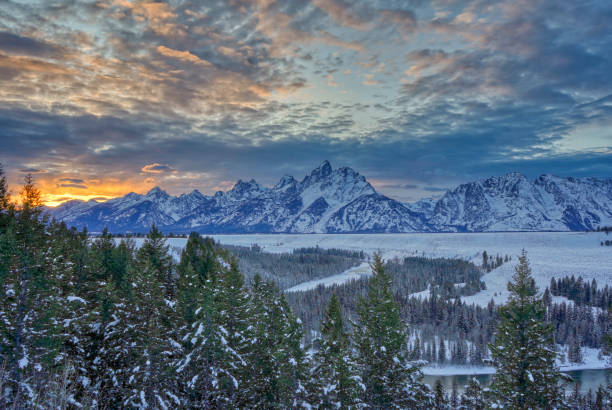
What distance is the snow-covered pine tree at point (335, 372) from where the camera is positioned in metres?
24.9

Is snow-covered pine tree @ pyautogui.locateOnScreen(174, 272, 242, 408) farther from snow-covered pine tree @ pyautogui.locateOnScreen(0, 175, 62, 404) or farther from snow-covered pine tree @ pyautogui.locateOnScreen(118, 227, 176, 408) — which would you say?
snow-covered pine tree @ pyautogui.locateOnScreen(0, 175, 62, 404)

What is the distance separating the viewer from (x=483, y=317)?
12369 centimetres

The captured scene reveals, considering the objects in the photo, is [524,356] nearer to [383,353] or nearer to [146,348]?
[383,353]

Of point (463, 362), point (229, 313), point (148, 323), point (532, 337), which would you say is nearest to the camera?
point (532, 337)

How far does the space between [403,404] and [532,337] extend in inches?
399

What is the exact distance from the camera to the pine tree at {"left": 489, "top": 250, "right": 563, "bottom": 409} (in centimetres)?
2122

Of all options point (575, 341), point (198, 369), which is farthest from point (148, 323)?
point (575, 341)

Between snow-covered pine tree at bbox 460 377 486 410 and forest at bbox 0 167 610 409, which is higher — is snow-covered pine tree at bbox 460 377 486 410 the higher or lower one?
the lower one

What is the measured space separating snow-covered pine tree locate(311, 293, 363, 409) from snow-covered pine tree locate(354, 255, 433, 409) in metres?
1.09

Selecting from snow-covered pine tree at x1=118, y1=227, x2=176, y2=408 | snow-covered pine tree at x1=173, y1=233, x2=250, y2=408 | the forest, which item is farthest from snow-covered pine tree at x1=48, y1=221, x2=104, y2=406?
snow-covered pine tree at x1=173, y1=233, x2=250, y2=408

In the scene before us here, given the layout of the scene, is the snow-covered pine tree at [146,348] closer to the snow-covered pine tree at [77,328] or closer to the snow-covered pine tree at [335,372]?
the snow-covered pine tree at [77,328]

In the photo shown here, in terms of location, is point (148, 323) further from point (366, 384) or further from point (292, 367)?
point (366, 384)

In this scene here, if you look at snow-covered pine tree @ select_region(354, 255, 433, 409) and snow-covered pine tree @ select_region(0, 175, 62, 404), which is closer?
snow-covered pine tree @ select_region(0, 175, 62, 404)

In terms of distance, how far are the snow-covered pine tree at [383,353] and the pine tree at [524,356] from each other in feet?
19.6
